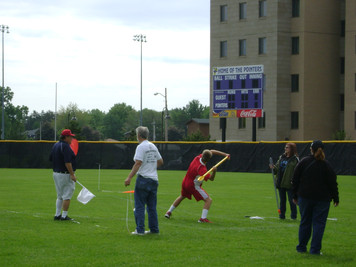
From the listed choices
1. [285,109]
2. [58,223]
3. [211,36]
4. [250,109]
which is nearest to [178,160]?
[250,109]

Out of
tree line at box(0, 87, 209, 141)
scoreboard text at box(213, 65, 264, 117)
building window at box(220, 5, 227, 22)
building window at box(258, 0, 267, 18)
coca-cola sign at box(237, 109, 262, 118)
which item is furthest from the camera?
tree line at box(0, 87, 209, 141)

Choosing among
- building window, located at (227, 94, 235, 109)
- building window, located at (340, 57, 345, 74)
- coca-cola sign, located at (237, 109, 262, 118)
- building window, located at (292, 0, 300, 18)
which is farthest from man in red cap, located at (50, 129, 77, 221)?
building window, located at (340, 57, 345, 74)

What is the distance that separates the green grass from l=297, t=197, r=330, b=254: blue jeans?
0.68 feet

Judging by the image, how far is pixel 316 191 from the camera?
31.5ft

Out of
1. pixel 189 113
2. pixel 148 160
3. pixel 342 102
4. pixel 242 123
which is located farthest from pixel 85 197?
pixel 189 113

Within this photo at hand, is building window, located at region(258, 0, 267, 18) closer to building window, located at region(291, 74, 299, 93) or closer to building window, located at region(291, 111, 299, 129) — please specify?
building window, located at region(291, 74, 299, 93)

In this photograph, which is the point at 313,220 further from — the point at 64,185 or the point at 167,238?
the point at 64,185

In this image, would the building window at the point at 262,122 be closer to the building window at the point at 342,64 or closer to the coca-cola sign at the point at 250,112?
the building window at the point at 342,64

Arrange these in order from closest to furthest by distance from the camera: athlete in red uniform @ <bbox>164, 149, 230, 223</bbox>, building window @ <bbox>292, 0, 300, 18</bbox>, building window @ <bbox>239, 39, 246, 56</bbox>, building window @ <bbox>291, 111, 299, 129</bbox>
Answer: athlete in red uniform @ <bbox>164, 149, 230, 223</bbox>, building window @ <bbox>292, 0, 300, 18</bbox>, building window @ <bbox>291, 111, 299, 129</bbox>, building window @ <bbox>239, 39, 246, 56</bbox>

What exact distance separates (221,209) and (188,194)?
2.92 m

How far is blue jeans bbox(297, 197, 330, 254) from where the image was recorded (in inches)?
379

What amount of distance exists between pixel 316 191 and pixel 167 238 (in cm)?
308

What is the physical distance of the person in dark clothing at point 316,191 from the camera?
9617 mm

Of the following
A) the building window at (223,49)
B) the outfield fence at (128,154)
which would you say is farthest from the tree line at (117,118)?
the outfield fence at (128,154)
